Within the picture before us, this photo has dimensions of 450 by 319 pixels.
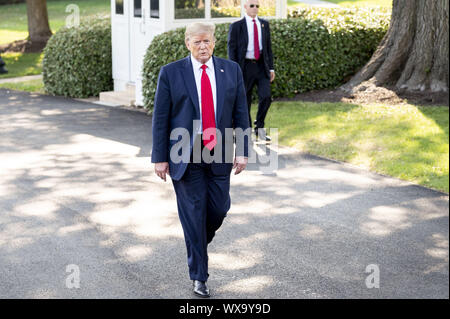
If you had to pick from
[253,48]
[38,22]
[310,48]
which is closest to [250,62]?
[253,48]

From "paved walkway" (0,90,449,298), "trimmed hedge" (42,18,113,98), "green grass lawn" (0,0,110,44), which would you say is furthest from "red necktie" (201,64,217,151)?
"green grass lawn" (0,0,110,44)

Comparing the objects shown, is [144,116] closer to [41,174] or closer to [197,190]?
[41,174]

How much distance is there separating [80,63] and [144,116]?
11.0 feet

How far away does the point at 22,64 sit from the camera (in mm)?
23844

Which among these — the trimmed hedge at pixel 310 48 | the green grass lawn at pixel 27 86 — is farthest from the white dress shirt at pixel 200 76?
the green grass lawn at pixel 27 86

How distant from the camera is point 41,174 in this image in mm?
9938

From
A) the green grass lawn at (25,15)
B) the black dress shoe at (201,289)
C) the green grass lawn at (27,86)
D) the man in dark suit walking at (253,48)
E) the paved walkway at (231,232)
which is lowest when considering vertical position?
the green grass lawn at (27,86)

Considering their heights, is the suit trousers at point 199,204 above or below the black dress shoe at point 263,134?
above

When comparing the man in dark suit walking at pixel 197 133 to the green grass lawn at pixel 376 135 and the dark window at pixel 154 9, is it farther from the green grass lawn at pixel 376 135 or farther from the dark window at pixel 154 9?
the dark window at pixel 154 9

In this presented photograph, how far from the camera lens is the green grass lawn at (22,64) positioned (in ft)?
71.8

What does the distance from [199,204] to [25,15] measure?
38.0 m

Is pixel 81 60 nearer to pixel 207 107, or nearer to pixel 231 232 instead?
pixel 231 232

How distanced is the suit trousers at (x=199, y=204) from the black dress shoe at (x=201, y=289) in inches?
1.4

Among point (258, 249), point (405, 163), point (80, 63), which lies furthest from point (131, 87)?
point (258, 249)
